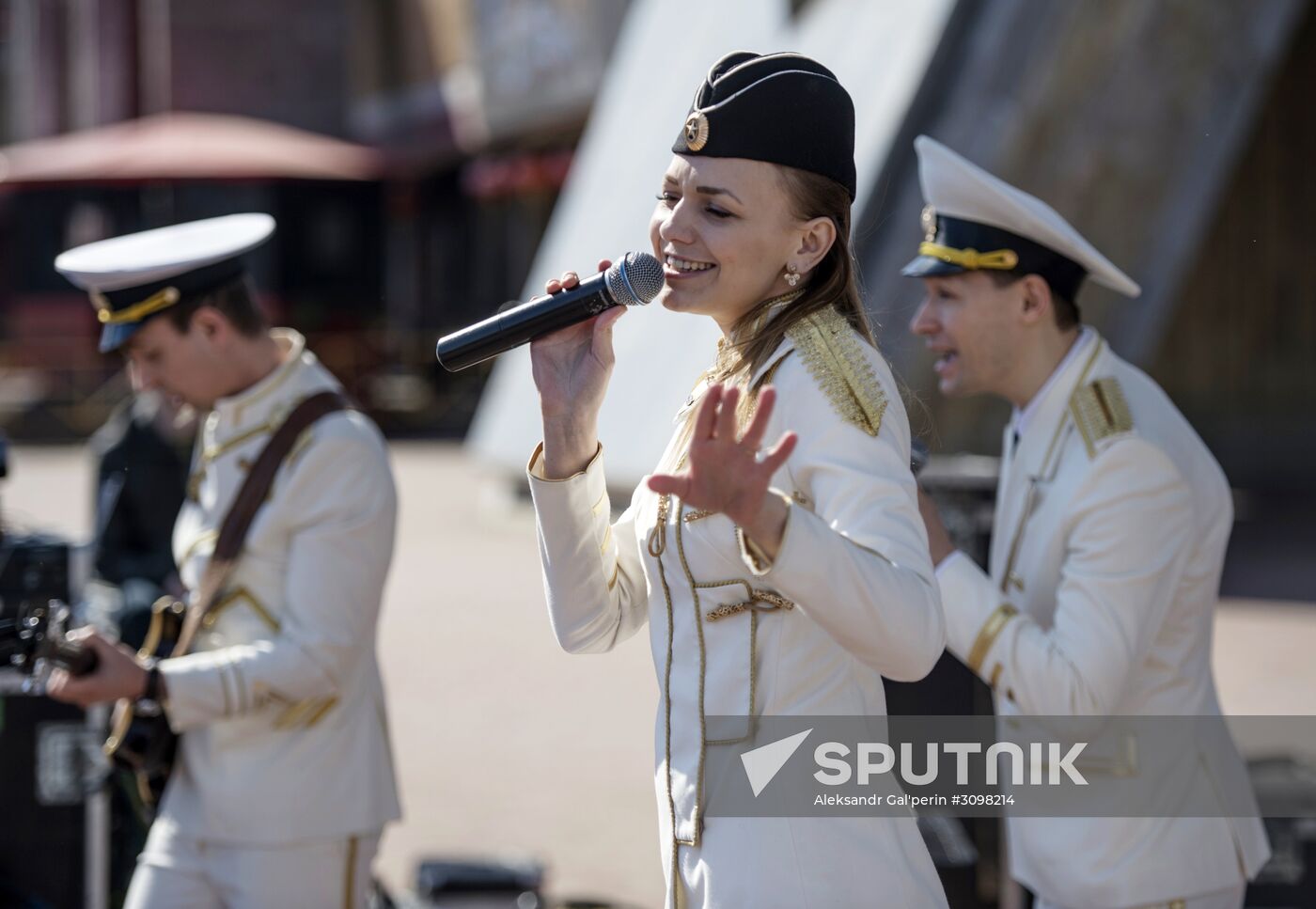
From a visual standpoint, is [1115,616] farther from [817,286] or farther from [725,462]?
[725,462]

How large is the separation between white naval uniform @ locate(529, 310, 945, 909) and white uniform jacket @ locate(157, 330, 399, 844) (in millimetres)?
1071

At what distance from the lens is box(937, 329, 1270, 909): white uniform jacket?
2.81m

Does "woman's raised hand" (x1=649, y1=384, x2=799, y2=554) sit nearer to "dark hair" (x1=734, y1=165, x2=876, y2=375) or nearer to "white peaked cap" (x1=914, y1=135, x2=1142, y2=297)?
"dark hair" (x1=734, y1=165, x2=876, y2=375)

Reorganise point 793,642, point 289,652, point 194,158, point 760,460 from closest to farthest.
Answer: point 760,460
point 793,642
point 289,652
point 194,158

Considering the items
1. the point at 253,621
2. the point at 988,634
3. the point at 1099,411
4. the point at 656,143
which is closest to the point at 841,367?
the point at 988,634

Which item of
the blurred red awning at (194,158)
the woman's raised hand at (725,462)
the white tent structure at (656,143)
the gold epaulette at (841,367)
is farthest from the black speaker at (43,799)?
the blurred red awning at (194,158)

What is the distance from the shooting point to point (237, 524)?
330 cm

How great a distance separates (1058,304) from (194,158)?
21.6 metres

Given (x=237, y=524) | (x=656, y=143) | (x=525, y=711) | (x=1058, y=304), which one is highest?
(x=1058, y=304)

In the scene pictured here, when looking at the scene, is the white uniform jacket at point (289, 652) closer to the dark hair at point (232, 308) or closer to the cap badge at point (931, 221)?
the dark hair at point (232, 308)

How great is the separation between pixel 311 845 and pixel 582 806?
284cm

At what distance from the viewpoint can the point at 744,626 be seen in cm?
218

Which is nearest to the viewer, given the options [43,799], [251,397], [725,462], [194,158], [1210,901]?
[725,462]

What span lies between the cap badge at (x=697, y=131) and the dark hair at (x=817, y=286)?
111 millimetres
